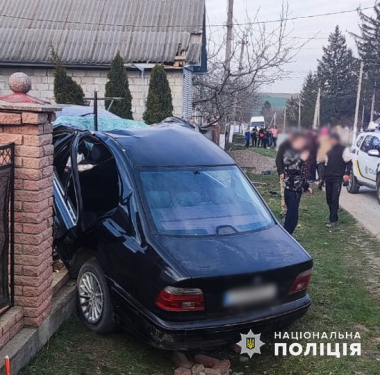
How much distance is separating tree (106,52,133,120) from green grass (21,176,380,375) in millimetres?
8747

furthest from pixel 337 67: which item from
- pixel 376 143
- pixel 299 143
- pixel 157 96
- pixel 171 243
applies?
pixel 171 243

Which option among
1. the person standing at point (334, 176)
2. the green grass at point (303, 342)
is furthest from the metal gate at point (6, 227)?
the person standing at point (334, 176)

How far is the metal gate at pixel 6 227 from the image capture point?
12.2 feet

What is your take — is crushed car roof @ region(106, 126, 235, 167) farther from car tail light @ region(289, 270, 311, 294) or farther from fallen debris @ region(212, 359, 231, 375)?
fallen debris @ region(212, 359, 231, 375)

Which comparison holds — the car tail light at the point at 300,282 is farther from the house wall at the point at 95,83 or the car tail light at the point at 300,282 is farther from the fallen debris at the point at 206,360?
the house wall at the point at 95,83

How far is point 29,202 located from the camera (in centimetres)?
387

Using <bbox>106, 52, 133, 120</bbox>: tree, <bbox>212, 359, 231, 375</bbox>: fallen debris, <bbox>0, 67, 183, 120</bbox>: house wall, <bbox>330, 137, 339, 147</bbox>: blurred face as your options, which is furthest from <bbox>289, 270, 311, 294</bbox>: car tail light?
<bbox>0, 67, 183, 120</bbox>: house wall

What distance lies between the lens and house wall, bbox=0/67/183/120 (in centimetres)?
1591

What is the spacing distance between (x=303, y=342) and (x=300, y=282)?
25.4 inches

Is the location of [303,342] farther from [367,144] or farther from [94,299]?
[367,144]

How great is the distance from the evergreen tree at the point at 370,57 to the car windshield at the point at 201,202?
2262cm

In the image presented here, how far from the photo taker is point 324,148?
6.82 meters

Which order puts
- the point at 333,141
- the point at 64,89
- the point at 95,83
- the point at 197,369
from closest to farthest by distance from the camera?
the point at 197,369 → the point at 333,141 → the point at 64,89 → the point at 95,83

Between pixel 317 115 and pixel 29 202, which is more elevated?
pixel 317 115
